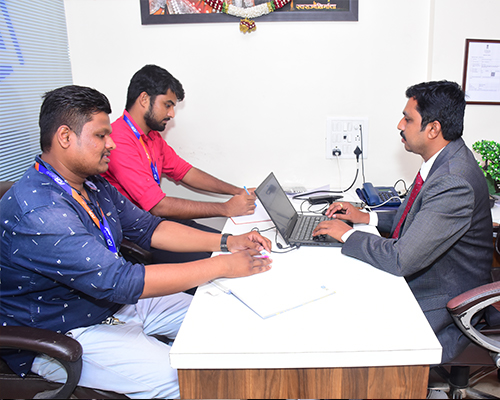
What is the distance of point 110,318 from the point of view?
1.34 metres

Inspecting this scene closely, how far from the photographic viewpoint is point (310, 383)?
978 millimetres

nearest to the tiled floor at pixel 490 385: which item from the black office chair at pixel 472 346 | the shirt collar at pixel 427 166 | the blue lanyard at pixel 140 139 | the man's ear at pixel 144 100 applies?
the black office chair at pixel 472 346

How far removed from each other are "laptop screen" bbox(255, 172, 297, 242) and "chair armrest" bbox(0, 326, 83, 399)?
0.80 m

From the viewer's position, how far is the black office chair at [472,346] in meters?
1.23

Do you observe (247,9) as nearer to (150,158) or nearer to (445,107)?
(150,158)

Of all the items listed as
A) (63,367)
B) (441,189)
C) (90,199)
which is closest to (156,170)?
(90,199)

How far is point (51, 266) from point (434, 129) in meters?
1.36

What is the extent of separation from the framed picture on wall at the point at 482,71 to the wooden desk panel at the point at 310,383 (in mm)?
2005

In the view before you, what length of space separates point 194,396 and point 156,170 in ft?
4.91

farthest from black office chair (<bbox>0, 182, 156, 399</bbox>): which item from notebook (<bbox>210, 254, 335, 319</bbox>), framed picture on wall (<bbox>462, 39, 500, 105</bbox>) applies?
framed picture on wall (<bbox>462, 39, 500, 105</bbox>)

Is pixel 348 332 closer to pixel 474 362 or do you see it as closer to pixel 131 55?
pixel 474 362

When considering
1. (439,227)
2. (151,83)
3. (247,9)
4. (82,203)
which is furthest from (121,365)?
(247,9)

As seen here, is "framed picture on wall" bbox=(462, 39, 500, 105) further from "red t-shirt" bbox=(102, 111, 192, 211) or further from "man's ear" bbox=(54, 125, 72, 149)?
"man's ear" bbox=(54, 125, 72, 149)

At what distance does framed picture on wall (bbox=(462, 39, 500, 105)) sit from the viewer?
7.71ft
